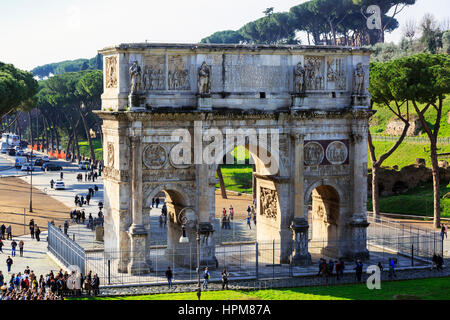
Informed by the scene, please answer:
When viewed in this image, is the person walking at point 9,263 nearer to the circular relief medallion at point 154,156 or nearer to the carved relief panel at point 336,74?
the circular relief medallion at point 154,156

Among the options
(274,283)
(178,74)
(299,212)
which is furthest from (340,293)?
(178,74)

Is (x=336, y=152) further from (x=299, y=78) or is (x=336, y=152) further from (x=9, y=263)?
(x=9, y=263)

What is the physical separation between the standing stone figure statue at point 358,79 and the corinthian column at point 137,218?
13.5 metres

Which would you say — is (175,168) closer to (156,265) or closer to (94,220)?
(156,265)

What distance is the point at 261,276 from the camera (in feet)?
133

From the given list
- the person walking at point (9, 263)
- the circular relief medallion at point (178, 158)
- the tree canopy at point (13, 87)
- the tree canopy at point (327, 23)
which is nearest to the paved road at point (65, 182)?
the tree canopy at point (13, 87)

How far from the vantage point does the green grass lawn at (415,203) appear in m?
61.2

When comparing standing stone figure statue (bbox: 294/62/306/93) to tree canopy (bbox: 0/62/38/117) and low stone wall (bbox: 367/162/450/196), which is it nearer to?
low stone wall (bbox: 367/162/450/196)

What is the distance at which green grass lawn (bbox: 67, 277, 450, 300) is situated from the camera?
120 ft

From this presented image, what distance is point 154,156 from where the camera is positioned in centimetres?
4047

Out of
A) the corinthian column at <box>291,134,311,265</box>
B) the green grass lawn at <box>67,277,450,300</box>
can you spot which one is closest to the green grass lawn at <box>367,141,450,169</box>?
the corinthian column at <box>291,134,311,265</box>

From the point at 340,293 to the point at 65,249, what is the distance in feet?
53.2
